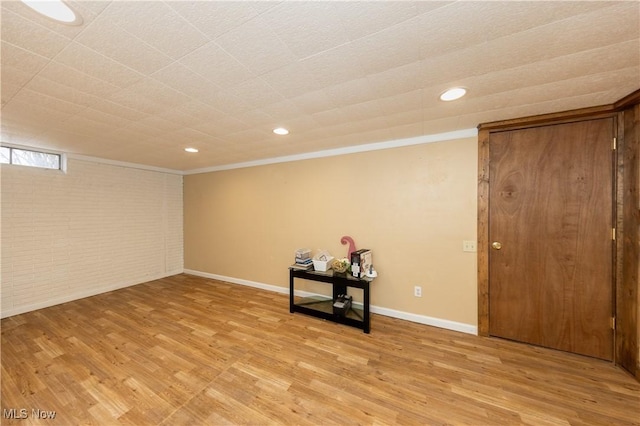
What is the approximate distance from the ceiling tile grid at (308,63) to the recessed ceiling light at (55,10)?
4cm

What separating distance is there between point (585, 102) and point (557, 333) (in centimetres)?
215

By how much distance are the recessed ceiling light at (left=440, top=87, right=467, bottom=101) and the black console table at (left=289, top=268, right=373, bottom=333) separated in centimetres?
200

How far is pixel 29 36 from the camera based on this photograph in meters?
1.15

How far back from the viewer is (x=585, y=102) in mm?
1917

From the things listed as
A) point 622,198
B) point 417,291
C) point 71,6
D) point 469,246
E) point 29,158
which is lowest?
point 417,291

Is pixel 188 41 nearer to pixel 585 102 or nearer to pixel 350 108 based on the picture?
pixel 350 108

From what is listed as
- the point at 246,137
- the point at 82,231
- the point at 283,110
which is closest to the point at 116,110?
the point at 246,137

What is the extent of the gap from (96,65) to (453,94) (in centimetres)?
247

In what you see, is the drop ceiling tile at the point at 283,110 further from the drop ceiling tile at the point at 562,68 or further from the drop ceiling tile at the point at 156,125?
the drop ceiling tile at the point at 562,68

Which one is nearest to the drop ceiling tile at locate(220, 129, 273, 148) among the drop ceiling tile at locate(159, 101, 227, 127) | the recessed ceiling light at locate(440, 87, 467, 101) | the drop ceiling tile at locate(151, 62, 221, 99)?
the drop ceiling tile at locate(159, 101, 227, 127)

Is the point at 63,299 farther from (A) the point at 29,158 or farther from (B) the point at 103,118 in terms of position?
(B) the point at 103,118

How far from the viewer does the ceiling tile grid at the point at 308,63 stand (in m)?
1.04

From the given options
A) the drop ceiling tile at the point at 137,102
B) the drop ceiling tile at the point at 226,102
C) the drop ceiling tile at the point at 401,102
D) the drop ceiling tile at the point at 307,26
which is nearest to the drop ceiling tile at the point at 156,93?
the drop ceiling tile at the point at 137,102

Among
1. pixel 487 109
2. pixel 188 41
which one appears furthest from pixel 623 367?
pixel 188 41
